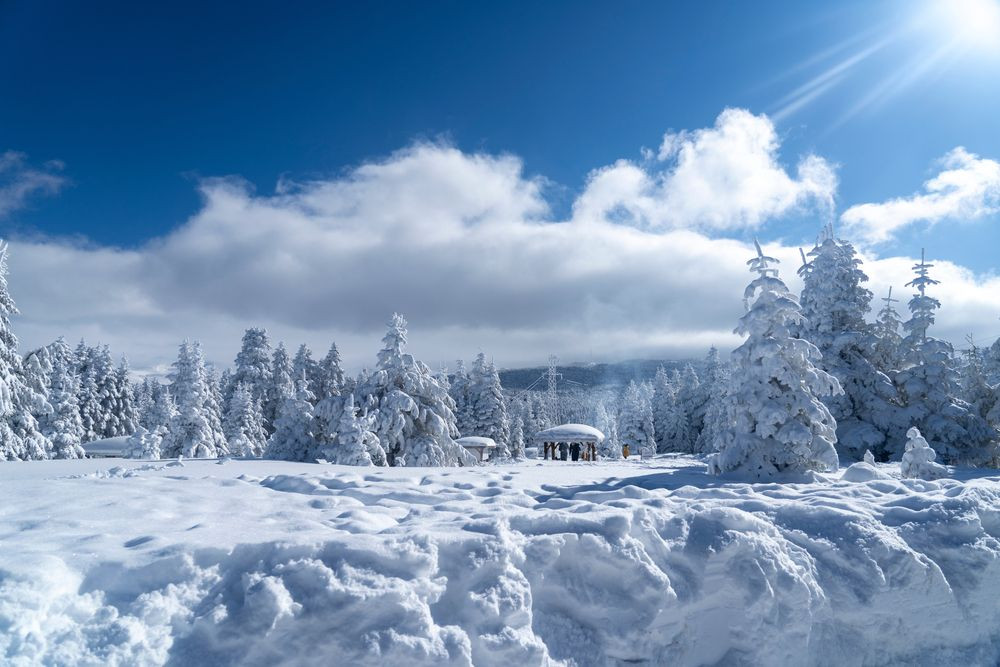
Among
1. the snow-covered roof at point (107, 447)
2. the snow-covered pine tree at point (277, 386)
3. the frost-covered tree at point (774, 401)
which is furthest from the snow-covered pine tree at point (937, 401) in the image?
the snow-covered pine tree at point (277, 386)

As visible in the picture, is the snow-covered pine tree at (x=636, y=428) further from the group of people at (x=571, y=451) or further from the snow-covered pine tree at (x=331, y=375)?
the snow-covered pine tree at (x=331, y=375)

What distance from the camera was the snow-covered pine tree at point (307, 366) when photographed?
189 feet

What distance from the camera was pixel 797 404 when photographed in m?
13.4

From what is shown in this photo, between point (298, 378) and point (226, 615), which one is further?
point (298, 378)

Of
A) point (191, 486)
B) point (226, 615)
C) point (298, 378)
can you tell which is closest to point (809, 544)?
point (226, 615)

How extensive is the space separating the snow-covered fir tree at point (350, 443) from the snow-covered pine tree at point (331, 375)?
121 feet

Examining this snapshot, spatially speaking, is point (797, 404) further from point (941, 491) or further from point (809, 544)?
point (809, 544)

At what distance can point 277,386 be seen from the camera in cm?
5425

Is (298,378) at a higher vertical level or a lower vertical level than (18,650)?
higher

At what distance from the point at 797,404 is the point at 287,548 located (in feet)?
40.5

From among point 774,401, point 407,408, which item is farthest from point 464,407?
point 774,401

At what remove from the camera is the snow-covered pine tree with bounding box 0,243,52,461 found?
Result: 2314cm

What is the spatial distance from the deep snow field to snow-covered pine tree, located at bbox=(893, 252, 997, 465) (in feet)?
57.7

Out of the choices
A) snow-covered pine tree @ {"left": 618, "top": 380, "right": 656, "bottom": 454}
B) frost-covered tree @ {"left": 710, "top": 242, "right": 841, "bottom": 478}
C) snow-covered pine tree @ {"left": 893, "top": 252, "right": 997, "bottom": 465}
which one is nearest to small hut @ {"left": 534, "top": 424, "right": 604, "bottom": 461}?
snow-covered pine tree @ {"left": 618, "top": 380, "right": 656, "bottom": 454}
